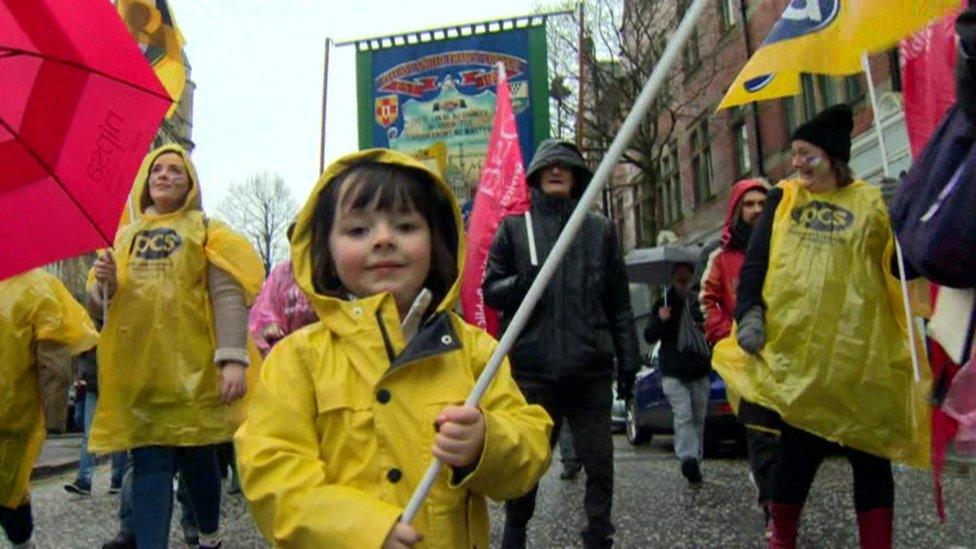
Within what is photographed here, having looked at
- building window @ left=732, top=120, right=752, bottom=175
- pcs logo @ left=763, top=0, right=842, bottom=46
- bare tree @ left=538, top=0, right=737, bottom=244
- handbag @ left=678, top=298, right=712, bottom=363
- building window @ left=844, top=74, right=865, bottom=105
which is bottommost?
handbag @ left=678, top=298, right=712, bottom=363

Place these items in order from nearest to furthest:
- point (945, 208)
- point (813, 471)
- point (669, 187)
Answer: point (945, 208) < point (813, 471) < point (669, 187)

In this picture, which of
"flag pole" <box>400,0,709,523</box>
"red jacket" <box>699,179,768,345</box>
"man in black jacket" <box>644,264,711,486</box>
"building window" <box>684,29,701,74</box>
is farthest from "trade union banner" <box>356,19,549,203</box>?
"building window" <box>684,29,701,74</box>

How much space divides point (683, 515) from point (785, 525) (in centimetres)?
203

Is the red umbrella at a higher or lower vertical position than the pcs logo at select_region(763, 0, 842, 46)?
lower

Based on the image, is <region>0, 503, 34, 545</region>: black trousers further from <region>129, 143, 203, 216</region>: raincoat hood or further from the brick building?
the brick building

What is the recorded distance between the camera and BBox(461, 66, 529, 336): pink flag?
6.46 meters

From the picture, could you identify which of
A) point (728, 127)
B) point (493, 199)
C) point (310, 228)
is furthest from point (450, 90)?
point (728, 127)

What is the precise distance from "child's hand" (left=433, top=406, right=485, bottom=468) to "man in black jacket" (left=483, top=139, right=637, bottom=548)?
7.39ft

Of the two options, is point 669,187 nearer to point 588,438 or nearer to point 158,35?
point 158,35

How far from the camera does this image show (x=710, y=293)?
206 inches

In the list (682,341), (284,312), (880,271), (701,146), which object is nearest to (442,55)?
(682,341)

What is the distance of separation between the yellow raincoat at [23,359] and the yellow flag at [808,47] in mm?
2853

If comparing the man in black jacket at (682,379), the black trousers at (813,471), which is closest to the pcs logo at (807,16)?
the black trousers at (813,471)

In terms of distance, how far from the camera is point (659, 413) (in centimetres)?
1021
